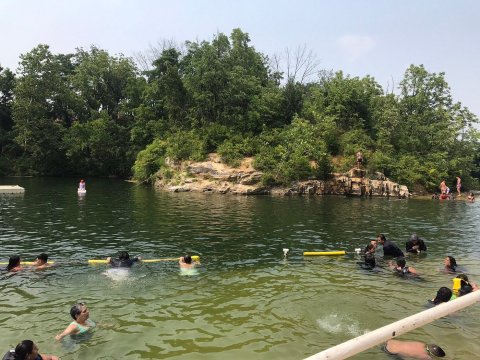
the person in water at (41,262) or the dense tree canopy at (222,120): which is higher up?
the dense tree canopy at (222,120)

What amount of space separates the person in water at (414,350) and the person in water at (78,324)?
25.2 ft

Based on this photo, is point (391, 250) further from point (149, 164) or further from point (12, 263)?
point (149, 164)

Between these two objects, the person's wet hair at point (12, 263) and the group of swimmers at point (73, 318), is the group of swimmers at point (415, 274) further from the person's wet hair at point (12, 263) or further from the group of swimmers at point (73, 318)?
the person's wet hair at point (12, 263)

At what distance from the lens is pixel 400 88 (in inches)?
2466

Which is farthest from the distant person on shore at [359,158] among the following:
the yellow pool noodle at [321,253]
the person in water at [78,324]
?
the person in water at [78,324]

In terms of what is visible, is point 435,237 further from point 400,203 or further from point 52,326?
point 52,326

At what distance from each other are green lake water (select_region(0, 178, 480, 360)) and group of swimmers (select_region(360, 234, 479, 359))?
478 millimetres

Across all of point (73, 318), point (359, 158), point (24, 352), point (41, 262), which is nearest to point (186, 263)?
point (41, 262)

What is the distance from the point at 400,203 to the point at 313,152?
1370 centimetres

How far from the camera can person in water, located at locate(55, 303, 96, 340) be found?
32.7 ft

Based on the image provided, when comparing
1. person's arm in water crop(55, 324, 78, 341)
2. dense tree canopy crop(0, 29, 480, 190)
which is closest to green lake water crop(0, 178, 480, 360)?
person's arm in water crop(55, 324, 78, 341)

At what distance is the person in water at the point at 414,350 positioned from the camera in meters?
8.95

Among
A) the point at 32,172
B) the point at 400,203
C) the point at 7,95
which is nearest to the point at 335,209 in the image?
the point at 400,203

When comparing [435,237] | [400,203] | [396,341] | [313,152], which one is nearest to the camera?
[396,341]
